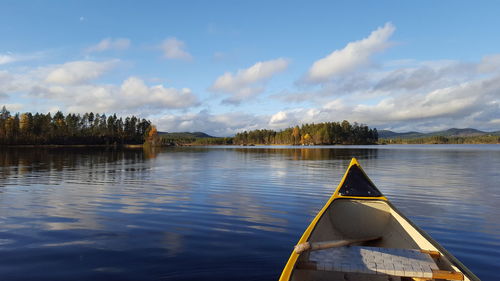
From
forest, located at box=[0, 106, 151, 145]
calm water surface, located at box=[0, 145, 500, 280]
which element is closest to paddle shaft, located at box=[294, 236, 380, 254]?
calm water surface, located at box=[0, 145, 500, 280]

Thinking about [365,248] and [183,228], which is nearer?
[365,248]

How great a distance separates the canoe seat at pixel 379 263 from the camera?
19.5 ft

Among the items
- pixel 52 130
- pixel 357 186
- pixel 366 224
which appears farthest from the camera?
pixel 52 130

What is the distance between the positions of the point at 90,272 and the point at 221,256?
365 cm

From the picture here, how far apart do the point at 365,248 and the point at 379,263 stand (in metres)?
1.21

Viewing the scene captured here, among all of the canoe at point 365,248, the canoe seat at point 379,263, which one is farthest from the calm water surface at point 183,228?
the canoe seat at point 379,263

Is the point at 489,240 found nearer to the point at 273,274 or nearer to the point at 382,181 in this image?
the point at 273,274

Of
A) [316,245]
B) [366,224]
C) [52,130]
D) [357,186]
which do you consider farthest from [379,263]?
[52,130]

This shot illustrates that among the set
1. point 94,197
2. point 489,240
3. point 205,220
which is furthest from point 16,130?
point 489,240

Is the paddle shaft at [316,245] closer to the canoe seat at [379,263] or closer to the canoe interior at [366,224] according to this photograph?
the canoe seat at [379,263]

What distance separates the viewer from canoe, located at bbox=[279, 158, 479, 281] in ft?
19.9

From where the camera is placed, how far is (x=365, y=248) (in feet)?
25.1

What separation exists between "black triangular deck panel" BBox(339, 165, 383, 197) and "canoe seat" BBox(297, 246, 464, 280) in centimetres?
427

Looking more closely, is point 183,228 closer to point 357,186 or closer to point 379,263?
point 357,186
